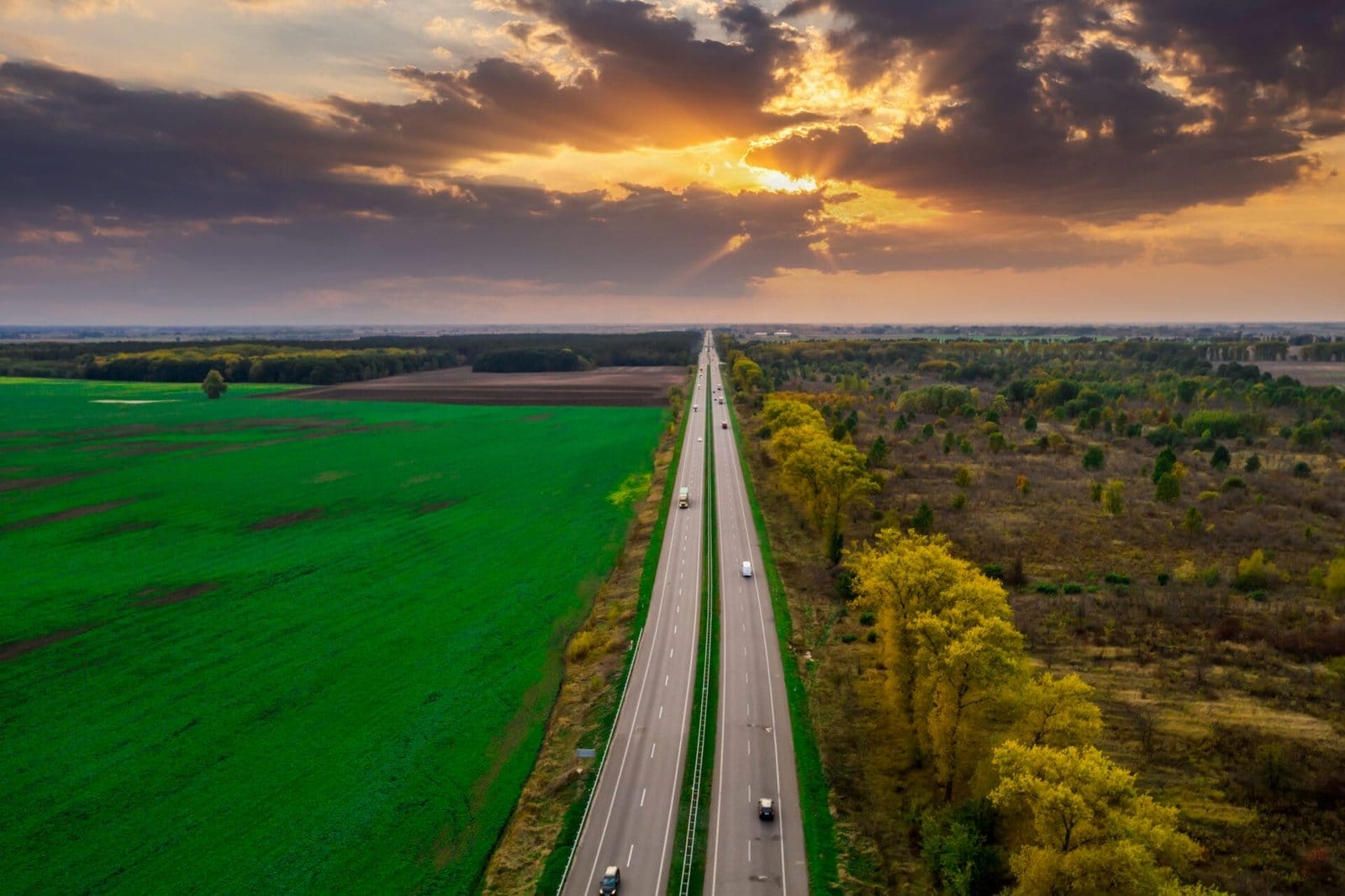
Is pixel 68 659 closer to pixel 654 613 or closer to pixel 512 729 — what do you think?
pixel 512 729

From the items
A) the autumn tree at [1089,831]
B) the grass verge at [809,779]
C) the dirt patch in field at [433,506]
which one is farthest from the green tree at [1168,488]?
the dirt patch in field at [433,506]

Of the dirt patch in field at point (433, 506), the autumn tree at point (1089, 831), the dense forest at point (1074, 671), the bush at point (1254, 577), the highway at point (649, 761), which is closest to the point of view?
the autumn tree at point (1089, 831)

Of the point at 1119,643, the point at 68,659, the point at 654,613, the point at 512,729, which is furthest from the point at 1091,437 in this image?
the point at 68,659

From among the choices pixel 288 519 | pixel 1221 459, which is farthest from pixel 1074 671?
pixel 288 519

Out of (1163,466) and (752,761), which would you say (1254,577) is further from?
(752,761)

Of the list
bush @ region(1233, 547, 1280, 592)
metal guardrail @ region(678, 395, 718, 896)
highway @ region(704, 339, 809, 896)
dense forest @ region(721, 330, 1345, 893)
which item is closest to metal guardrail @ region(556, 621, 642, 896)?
metal guardrail @ region(678, 395, 718, 896)

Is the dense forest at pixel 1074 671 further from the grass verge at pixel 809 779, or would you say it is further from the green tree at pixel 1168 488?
the grass verge at pixel 809 779
